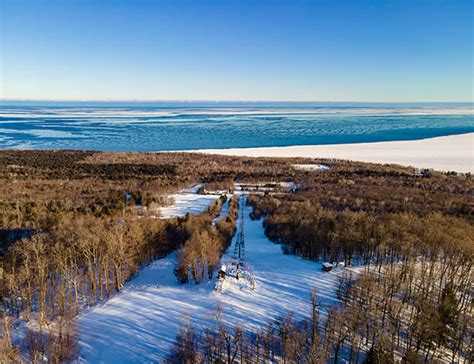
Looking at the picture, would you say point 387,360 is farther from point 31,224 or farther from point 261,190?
point 261,190

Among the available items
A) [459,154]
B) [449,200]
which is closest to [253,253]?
[449,200]

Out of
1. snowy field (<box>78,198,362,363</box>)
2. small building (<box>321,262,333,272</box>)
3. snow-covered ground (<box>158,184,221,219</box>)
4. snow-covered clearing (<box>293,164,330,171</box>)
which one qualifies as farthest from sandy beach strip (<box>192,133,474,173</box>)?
snowy field (<box>78,198,362,363</box>)

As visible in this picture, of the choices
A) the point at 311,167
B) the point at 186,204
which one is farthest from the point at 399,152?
the point at 186,204

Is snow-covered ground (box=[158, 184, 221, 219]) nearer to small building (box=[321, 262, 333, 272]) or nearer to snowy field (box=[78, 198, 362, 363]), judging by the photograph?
snowy field (box=[78, 198, 362, 363])

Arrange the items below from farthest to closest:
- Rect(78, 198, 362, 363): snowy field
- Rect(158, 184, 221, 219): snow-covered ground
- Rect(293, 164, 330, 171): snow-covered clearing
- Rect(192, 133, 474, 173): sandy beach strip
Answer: Rect(192, 133, 474, 173): sandy beach strip, Rect(293, 164, 330, 171): snow-covered clearing, Rect(158, 184, 221, 219): snow-covered ground, Rect(78, 198, 362, 363): snowy field

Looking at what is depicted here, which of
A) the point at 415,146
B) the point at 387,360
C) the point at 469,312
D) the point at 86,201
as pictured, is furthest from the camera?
the point at 415,146

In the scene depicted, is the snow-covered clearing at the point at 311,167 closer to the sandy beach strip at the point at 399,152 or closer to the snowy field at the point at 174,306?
the sandy beach strip at the point at 399,152

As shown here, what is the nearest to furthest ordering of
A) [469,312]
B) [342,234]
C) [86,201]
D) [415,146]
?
[469,312], [342,234], [86,201], [415,146]
